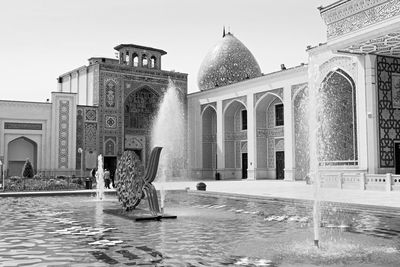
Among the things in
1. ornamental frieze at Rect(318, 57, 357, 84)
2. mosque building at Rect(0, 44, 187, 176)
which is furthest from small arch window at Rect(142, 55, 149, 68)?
ornamental frieze at Rect(318, 57, 357, 84)

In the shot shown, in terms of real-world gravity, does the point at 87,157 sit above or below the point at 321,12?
below

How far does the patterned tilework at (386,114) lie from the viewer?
16.9 meters

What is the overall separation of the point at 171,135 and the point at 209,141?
234 cm

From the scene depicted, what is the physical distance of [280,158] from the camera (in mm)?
24812

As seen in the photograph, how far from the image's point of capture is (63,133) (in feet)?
82.8

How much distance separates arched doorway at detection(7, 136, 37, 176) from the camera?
24469mm

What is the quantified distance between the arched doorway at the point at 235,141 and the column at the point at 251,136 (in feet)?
6.01

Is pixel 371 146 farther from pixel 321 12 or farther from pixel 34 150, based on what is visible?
pixel 34 150

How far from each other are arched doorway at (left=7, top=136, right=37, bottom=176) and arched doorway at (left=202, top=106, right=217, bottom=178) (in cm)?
960

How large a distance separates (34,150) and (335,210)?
19.0 m

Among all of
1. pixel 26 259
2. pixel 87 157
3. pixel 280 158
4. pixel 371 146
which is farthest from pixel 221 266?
pixel 87 157

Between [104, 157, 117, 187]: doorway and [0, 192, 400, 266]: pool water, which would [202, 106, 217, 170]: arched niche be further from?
[0, 192, 400, 266]: pool water

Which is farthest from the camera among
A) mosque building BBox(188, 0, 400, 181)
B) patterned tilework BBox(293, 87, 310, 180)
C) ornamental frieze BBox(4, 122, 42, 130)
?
ornamental frieze BBox(4, 122, 42, 130)

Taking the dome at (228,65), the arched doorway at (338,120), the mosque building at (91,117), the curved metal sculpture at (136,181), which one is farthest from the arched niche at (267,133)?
the curved metal sculpture at (136,181)
